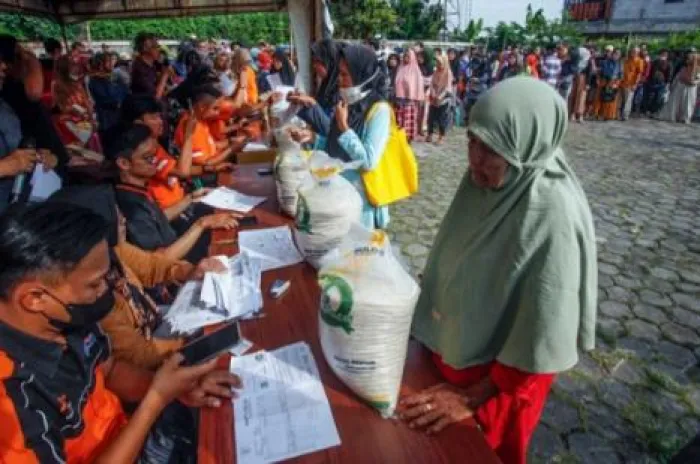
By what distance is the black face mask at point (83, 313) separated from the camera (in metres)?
1.15

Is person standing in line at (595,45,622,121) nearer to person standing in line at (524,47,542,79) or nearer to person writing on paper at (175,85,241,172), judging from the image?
person standing in line at (524,47,542,79)

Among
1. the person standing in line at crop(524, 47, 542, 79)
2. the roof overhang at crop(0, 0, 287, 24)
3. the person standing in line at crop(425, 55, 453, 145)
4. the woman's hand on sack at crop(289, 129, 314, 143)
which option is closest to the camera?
the woman's hand on sack at crop(289, 129, 314, 143)

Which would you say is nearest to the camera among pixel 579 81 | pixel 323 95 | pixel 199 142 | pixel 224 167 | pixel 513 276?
pixel 513 276

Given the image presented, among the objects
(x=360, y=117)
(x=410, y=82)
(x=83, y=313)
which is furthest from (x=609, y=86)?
(x=83, y=313)

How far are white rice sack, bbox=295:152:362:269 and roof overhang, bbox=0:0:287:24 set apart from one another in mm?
5008

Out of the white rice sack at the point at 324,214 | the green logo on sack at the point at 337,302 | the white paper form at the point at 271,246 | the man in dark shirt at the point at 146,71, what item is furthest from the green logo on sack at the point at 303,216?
the man in dark shirt at the point at 146,71

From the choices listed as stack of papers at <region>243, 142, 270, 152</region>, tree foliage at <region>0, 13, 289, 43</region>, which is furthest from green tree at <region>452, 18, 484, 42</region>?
stack of papers at <region>243, 142, 270, 152</region>

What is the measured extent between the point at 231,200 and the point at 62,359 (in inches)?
66.5

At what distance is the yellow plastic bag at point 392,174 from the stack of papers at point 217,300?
3.17 ft

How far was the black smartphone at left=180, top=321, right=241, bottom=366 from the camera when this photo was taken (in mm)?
A: 1314

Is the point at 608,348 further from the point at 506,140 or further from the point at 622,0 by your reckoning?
the point at 622,0

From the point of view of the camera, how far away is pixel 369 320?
Result: 39.8 inches

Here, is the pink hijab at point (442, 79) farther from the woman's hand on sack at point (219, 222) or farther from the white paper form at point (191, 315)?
the white paper form at point (191, 315)

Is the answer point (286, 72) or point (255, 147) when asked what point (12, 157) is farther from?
point (286, 72)
